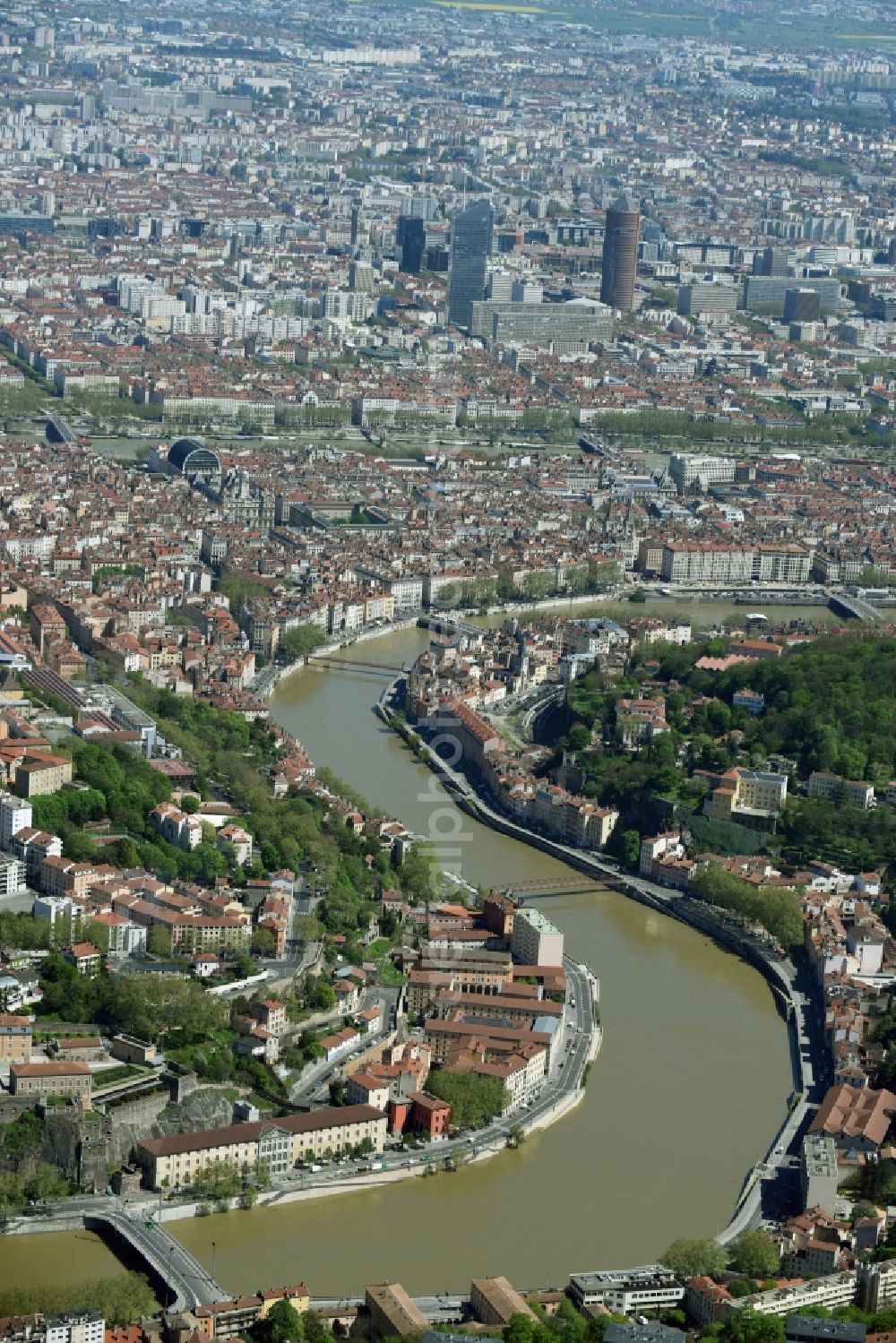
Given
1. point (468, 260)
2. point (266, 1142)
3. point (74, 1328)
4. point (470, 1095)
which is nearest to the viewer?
point (74, 1328)

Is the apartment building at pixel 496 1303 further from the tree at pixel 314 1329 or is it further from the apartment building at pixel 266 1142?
the apartment building at pixel 266 1142

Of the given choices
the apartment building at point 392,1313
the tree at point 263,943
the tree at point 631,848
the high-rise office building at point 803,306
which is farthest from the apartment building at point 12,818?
the high-rise office building at point 803,306

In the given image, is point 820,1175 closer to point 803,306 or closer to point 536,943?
point 536,943

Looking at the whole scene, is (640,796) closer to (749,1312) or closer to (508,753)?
(508,753)

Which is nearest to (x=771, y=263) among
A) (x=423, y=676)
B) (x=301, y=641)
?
(x=301, y=641)

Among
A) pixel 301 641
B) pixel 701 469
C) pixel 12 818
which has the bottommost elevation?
pixel 701 469

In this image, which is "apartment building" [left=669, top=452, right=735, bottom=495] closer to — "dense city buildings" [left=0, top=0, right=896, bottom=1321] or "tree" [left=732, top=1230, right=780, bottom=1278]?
"dense city buildings" [left=0, top=0, right=896, bottom=1321]

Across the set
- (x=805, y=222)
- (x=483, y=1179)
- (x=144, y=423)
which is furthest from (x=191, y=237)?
(x=483, y=1179)
